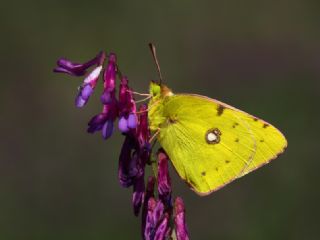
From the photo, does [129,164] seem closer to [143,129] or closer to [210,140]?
[143,129]

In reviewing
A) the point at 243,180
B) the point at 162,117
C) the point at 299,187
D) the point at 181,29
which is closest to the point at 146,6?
the point at 181,29

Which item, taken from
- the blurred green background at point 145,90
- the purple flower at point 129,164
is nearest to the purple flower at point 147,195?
the purple flower at point 129,164

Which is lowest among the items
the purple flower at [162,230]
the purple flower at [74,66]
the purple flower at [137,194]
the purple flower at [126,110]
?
the purple flower at [162,230]

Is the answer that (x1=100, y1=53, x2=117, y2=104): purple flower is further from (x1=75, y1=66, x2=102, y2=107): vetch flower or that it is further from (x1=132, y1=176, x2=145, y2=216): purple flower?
(x1=132, y1=176, x2=145, y2=216): purple flower

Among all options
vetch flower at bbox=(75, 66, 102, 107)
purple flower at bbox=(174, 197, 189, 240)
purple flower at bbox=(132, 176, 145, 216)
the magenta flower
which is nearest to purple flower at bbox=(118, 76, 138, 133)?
the magenta flower

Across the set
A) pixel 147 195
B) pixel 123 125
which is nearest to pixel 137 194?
pixel 147 195

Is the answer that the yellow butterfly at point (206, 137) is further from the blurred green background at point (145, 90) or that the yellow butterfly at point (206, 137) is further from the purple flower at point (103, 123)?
the blurred green background at point (145, 90)

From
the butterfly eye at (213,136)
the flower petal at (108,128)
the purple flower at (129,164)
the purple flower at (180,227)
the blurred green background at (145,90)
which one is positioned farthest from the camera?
the blurred green background at (145,90)

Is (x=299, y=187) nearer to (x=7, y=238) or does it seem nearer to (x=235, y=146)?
(x=7, y=238)
